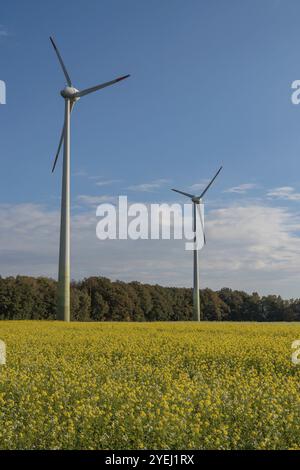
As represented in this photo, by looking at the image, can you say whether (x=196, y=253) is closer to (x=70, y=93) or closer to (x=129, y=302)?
(x=70, y=93)

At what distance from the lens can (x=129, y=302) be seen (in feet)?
321

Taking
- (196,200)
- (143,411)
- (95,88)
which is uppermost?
(95,88)

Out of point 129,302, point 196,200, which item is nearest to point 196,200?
point 196,200

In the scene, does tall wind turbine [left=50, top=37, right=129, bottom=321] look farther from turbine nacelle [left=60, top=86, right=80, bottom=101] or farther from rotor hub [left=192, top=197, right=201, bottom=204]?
rotor hub [left=192, top=197, right=201, bottom=204]

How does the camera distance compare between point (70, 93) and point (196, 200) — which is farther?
point (196, 200)

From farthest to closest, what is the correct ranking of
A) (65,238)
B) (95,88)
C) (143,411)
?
(95,88), (65,238), (143,411)

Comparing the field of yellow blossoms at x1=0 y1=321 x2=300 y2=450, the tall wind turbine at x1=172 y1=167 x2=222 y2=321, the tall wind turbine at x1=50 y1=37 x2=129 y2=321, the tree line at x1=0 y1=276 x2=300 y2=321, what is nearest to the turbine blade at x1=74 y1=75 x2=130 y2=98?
the tall wind turbine at x1=50 y1=37 x2=129 y2=321

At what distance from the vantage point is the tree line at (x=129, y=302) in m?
83.0

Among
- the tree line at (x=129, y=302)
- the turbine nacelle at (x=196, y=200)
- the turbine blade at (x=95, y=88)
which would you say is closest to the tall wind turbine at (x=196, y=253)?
the turbine nacelle at (x=196, y=200)

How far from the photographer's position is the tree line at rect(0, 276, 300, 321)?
272 feet

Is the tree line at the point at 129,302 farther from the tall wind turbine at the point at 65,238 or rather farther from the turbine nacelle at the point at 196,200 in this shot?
the tall wind turbine at the point at 65,238

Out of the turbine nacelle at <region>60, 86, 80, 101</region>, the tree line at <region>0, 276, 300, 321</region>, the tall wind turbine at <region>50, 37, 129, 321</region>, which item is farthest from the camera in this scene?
the tree line at <region>0, 276, 300, 321</region>

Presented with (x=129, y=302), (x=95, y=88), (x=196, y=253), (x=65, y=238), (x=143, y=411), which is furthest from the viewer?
(x=129, y=302)
